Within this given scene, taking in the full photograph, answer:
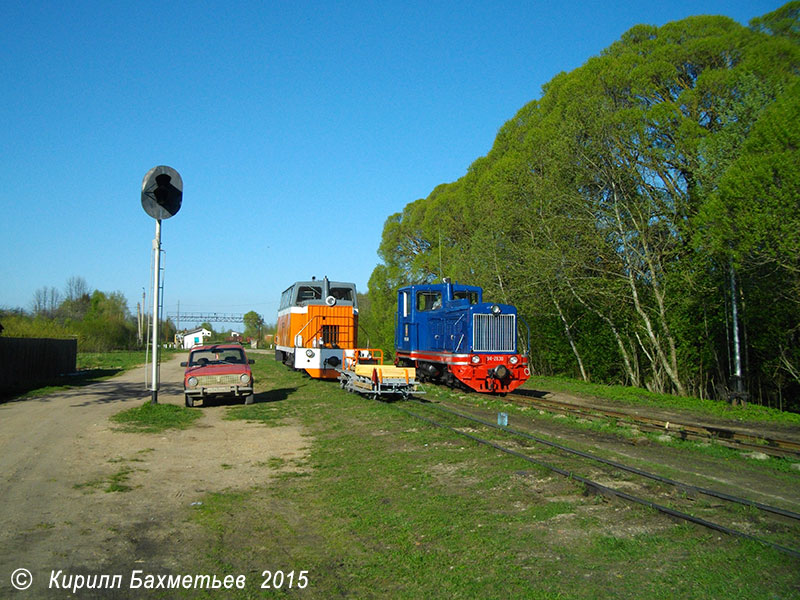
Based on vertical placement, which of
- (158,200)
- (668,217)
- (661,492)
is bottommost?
(661,492)

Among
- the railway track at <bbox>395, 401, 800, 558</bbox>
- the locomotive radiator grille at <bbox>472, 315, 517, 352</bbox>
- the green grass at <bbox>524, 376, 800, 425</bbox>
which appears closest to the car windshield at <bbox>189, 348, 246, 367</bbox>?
the locomotive radiator grille at <bbox>472, 315, 517, 352</bbox>

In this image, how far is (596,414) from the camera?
14.7 meters

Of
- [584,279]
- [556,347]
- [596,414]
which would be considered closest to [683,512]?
[596,414]

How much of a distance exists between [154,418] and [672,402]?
14.8 m

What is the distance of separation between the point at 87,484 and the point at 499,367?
1244 cm

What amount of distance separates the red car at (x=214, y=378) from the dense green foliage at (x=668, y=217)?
12506 mm

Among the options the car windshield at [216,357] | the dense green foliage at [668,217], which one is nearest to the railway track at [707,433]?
the dense green foliage at [668,217]

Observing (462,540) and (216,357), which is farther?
(216,357)

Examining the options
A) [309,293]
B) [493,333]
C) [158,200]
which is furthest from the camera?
[309,293]

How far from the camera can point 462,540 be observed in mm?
5707

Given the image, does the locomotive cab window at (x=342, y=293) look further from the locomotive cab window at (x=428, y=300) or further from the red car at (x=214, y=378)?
the red car at (x=214, y=378)

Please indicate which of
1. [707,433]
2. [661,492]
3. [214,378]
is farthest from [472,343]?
[661,492]

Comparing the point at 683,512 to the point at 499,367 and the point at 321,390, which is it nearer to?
the point at 499,367

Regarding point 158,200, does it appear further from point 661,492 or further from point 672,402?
point 672,402
